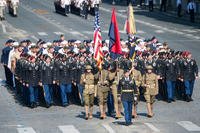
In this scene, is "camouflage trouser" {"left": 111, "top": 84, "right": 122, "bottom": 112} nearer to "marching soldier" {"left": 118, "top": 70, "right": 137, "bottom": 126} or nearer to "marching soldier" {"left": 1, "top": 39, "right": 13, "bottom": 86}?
"marching soldier" {"left": 118, "top": 70, "right": 137, "bottom": 126}

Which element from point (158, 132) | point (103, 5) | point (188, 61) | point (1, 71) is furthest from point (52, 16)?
point (158, 132)

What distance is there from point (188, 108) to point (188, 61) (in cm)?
237

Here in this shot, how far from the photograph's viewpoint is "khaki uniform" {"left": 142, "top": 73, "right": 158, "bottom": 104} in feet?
83.5

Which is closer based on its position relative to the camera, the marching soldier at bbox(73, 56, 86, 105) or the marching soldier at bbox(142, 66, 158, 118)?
the marching soldier at bbox(142, 66, 158, 118)

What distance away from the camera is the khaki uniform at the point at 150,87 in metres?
25.5

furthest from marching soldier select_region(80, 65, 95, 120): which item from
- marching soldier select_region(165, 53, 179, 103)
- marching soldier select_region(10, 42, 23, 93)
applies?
marching soldier select_region(10, 42, 23, 93)

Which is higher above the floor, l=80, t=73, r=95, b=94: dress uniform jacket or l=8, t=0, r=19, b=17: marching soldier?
l=80, t=73, r=95, b=94: dress uniform jacket

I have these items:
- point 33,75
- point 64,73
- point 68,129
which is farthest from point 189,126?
point 33,75

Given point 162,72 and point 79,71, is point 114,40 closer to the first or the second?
point 79,71

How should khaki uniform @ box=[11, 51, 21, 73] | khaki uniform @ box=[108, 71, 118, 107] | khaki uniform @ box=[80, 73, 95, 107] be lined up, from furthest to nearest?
khaki uniform @ box=[11, 51, 21, 73]
khaki uniform @ box=[108, 71, 118, 107]
khaki uniform @ box=[80, 73, 95, 107]

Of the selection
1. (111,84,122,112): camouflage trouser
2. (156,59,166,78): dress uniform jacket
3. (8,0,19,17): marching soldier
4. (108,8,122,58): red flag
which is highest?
(108,8,122,58): red flag

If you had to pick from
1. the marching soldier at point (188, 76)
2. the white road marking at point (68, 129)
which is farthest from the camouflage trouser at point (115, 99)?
the marching soldier at point (188, 76)

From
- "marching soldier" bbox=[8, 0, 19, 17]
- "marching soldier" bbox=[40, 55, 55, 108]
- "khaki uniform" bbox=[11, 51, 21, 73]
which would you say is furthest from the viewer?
"marching soldier" bbox=[8, 0, 19, 17]

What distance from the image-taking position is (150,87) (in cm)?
2552
